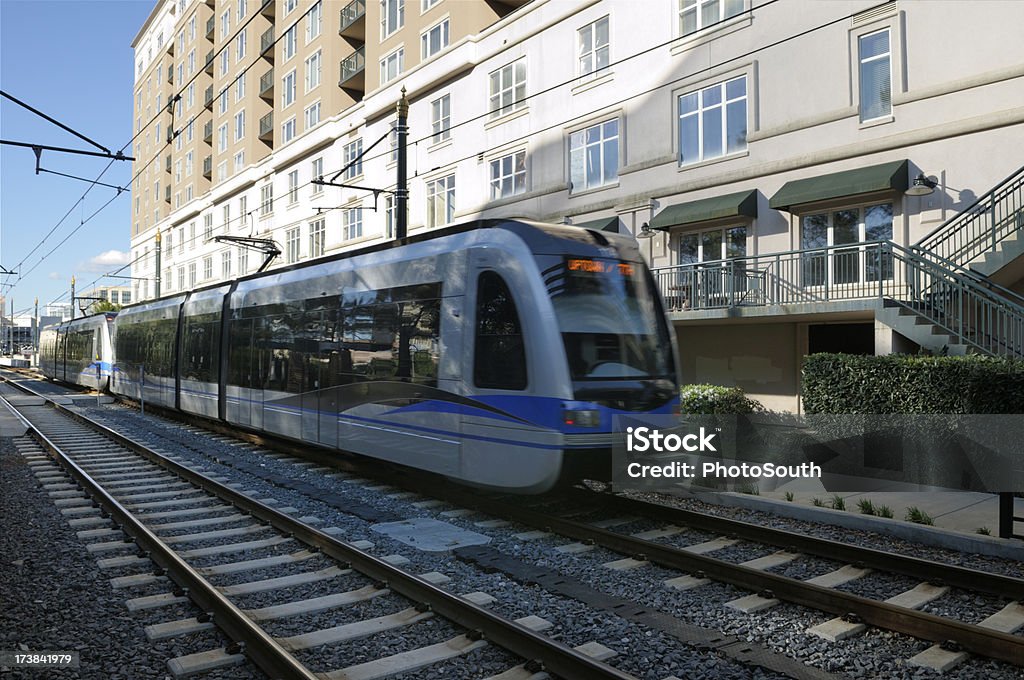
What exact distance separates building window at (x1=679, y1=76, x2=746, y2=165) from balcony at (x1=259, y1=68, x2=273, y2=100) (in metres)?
35.5

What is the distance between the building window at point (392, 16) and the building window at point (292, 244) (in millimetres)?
12433

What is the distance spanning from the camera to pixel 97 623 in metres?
5.46

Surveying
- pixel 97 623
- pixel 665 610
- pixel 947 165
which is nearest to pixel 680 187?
pixel 947 165

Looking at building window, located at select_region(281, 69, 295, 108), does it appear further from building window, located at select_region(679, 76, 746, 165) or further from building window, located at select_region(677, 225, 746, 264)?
building window, located at select_region(677, 225, 746, 264)

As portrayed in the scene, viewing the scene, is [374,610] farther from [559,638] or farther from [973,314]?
[973,314]

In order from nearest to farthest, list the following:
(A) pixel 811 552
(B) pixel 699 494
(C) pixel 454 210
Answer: (A) pixel 811 552
(B) pixel 699 494
(C) pixel 454 210

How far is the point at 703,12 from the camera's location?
20672 millimetres

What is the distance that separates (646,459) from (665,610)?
3.34 metres

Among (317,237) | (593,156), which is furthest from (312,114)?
(593,156)

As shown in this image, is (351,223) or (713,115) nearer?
(713,115)

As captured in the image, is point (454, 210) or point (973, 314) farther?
point (454, 210)

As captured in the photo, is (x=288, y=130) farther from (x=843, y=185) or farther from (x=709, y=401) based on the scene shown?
(x=709, y=401)

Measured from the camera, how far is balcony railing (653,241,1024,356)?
12.6 meters

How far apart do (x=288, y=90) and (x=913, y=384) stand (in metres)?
42.9
